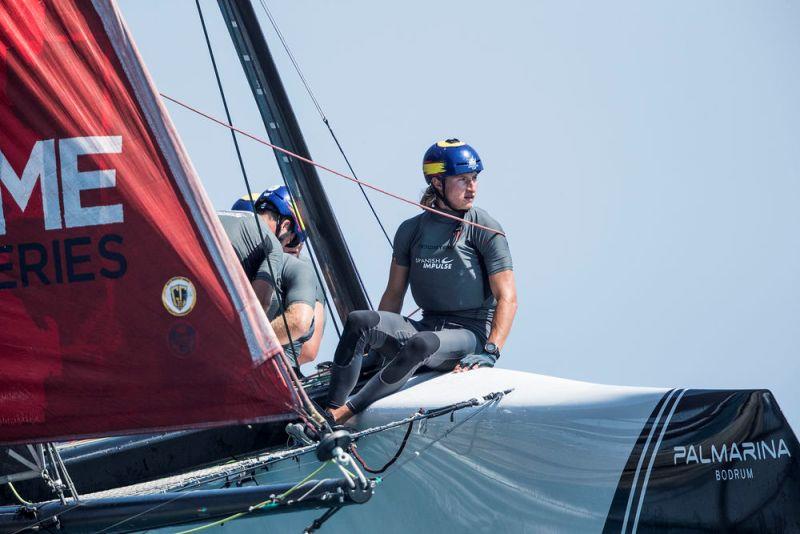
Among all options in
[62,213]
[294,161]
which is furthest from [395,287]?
[62,213]

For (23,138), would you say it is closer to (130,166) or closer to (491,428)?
(130,166)

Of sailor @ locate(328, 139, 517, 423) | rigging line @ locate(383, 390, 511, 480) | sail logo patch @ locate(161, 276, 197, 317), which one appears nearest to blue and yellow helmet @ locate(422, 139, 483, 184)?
sailor @ locate(328, 139, 517, 423)

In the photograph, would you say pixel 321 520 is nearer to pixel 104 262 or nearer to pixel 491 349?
pixel 104 262

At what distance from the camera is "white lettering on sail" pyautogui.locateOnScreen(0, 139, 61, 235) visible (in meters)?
4.02

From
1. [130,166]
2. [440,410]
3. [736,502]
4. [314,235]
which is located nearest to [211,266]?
[130,166]

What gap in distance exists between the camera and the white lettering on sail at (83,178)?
400 cm

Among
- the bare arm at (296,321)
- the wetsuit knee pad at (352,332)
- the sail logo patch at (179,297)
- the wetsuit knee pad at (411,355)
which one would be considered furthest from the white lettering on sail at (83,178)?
the bare arm at (296,321)

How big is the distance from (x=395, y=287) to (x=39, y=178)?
2.29m

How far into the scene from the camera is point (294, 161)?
269 inches

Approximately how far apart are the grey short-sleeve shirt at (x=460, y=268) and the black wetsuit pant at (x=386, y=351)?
0.19m

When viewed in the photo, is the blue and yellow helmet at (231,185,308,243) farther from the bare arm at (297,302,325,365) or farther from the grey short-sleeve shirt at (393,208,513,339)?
the grey short-sleeve shirt at (393,208,513,339)

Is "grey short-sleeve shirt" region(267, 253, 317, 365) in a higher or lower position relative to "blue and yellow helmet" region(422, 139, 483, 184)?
lower

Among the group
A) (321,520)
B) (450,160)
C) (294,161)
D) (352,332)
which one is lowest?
(321,520)

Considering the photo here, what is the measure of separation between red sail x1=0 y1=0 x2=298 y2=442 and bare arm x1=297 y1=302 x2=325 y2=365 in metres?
2.54
